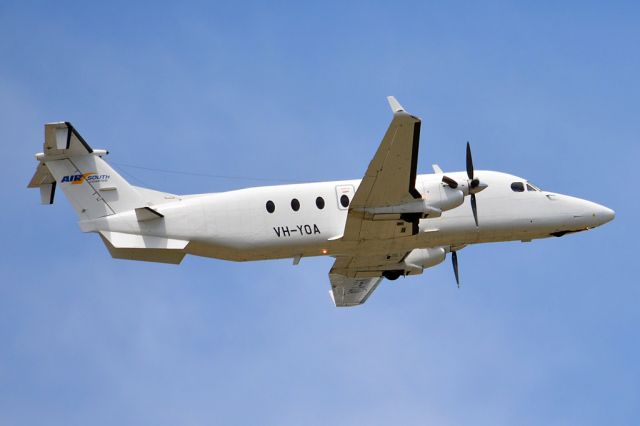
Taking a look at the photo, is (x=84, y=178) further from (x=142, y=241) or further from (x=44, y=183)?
(x=142, y=241)

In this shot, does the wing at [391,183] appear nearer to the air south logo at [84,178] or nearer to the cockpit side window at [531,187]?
the cockpit side window at [531,187]

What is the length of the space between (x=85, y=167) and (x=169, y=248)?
4.11 meters

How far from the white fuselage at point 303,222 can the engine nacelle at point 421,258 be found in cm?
144

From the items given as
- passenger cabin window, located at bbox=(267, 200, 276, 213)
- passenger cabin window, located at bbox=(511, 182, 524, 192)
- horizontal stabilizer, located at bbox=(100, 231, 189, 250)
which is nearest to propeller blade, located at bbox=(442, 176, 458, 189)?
passenger cabin window, located at bbox=(511, 182, 524, 192)

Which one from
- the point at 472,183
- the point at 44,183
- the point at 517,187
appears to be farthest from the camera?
the point at 517,187

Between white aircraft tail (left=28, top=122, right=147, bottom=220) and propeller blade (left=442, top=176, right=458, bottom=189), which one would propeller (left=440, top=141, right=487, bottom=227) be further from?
white aircraft tail (left=28, top=122, right=147, bottom=220)

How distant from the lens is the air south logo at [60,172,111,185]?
119 ft

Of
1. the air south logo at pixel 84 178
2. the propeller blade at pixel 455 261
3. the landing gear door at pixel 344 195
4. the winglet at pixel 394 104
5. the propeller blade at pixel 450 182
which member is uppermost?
the winglet at pixel 394 104

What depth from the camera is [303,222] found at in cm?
3716

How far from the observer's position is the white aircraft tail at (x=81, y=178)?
1421 inches

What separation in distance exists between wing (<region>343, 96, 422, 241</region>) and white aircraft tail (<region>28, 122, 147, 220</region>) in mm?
7486

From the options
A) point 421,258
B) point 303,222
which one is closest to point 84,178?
point 303,222

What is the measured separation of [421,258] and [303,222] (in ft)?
21.5

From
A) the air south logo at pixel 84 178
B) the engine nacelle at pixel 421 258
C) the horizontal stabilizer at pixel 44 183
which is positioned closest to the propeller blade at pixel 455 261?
the engine nacelle at pixel 421 258
